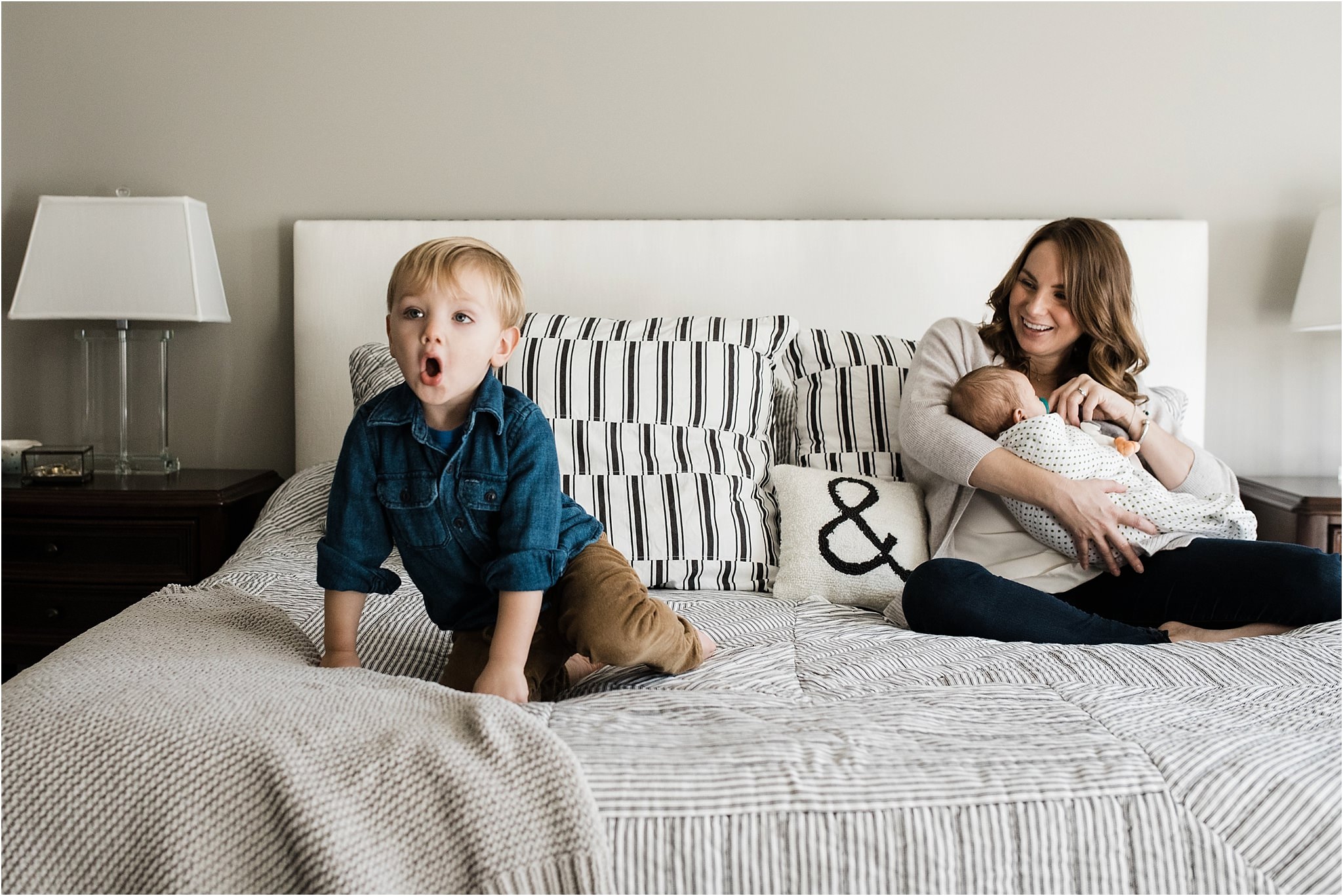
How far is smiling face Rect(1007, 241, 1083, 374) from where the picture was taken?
169 cm

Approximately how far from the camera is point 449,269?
3.52 feet

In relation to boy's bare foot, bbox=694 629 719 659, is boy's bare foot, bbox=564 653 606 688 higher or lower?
lower

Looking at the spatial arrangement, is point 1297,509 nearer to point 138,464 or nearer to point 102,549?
point 102,549

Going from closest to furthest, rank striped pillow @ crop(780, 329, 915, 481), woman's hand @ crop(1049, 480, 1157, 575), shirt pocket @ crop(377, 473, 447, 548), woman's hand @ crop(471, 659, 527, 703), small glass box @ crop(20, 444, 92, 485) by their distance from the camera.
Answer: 1. woman's hand @ crop(471, 659, 527, 703)
2. shirt pocket @ crop(377, 473, 447, 548)
3. woman's hand @ crop(1049, 480, 1157, 575)
4. striped pillow @ crop(780, 329, 915, 481)
5. small glass box @ crop(20, 444, 92, 485)

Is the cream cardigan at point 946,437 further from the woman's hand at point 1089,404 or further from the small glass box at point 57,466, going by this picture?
the small glass box at point 57,466

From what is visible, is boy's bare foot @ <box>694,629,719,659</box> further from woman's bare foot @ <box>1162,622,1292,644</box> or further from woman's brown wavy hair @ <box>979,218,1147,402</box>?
woman's brown wavy hair @ <box>979,218,1147,402</box>

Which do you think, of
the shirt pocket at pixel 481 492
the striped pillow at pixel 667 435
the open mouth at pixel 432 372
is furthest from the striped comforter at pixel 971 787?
the striped pillow at pixel 667 435

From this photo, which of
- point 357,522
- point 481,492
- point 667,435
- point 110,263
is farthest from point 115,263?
point 481,492

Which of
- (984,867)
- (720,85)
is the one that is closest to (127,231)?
(720,85)

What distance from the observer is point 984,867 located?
0.75m

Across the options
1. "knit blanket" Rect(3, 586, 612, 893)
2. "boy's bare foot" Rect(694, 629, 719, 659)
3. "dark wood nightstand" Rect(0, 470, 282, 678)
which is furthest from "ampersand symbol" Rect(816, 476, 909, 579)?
"dark wood nightstand" Rect(0, 470, 282, 678)

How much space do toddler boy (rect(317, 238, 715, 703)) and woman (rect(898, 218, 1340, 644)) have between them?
51 centimetres

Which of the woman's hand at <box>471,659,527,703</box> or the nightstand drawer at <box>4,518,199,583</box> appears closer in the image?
the woman's hand at <box>471,659,527,703</box>

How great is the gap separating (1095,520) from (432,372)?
3.25 feet
